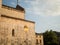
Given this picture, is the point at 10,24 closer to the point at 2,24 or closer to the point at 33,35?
the point at 2,24

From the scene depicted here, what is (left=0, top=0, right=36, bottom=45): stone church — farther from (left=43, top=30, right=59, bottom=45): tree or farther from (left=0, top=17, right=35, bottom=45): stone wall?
(left=43, top=30, right=59, bottom=45): tree

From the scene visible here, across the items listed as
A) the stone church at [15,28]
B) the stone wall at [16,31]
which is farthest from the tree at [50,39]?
the stone wall at [16,31]

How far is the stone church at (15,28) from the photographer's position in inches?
807

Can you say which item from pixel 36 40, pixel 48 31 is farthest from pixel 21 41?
pixel 48 31

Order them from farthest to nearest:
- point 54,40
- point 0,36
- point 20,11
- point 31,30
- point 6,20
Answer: point 54,40 < point 20,11 < point 31,30 < point 6,20 < point 0,36

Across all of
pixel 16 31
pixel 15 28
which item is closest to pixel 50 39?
pixel 16 31

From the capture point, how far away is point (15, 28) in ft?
72.9

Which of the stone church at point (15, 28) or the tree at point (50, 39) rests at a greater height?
the stone church at point (15, 28)

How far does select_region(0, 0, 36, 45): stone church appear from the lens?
67.2 feet

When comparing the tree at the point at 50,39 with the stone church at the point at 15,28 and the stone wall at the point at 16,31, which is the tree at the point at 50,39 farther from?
the stone wall at the point at 16,31

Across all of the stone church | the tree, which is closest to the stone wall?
the stone church

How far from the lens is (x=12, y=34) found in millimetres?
21766

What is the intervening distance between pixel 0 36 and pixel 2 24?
5.37 feet

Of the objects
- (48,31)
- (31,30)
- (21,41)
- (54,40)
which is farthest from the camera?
(48,31)
